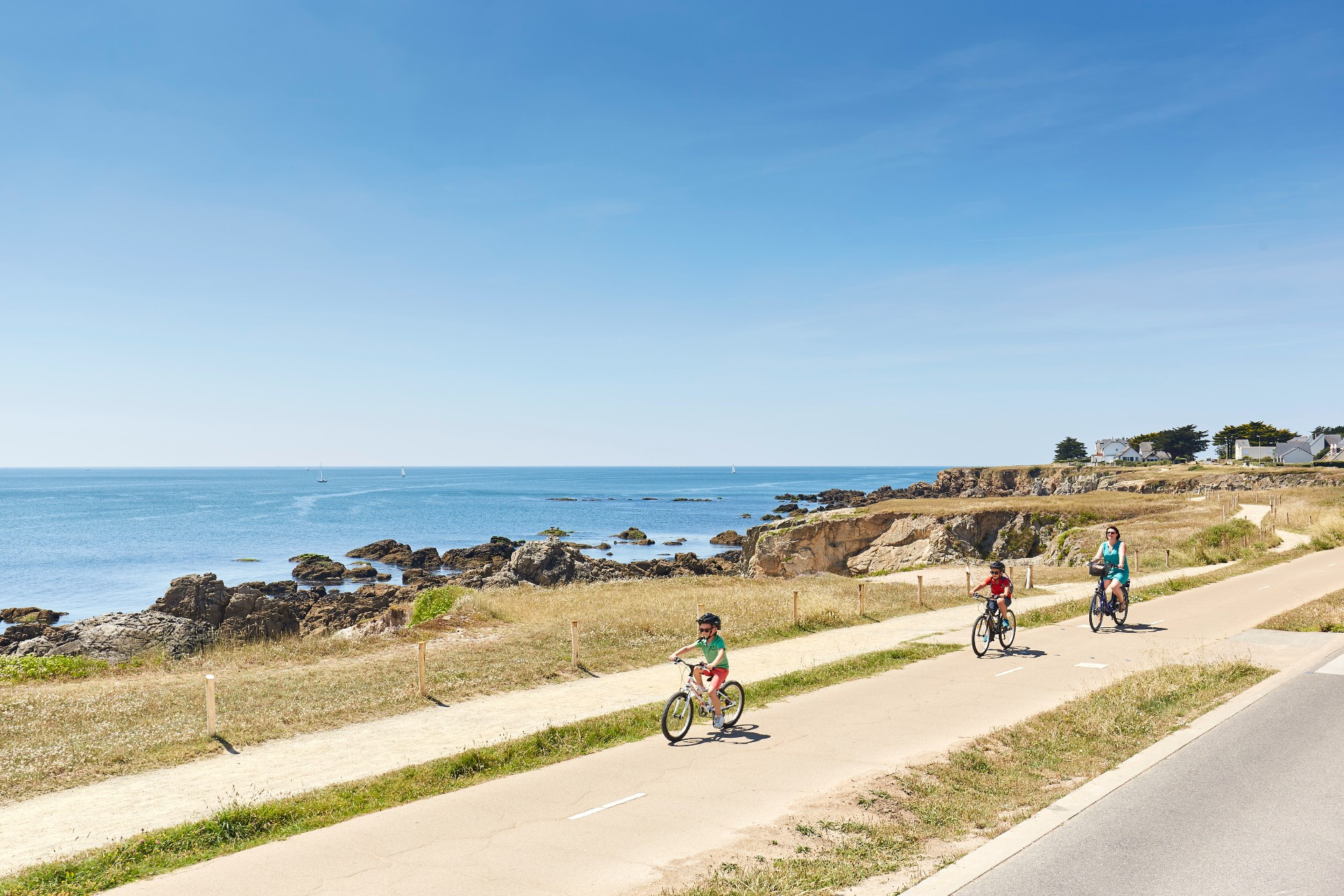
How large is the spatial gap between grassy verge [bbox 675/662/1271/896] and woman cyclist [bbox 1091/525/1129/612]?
7020 mm

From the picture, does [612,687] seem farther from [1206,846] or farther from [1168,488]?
[1168,488]

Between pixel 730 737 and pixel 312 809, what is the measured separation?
16.7ft

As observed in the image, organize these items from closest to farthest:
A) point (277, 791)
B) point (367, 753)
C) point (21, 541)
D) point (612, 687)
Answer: point (277, 791), point (367, 753), point (612, 687), point (21, 541)

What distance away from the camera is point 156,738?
11.3 metres

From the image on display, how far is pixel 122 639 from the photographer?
22.9 meters

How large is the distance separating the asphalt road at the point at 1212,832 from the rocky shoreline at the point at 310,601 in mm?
20977

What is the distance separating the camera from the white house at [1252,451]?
402 feet

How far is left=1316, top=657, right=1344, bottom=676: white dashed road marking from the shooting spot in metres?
13.4

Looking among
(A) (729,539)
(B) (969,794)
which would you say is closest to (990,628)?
(B) (969,794)

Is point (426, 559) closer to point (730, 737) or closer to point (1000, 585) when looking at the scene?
point (1000, 585)

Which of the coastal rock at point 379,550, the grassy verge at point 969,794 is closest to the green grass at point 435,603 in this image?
the grassy verge at point 969,794

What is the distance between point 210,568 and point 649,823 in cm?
6419

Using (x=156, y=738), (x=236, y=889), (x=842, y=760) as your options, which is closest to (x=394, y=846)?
(x=236, y=889)

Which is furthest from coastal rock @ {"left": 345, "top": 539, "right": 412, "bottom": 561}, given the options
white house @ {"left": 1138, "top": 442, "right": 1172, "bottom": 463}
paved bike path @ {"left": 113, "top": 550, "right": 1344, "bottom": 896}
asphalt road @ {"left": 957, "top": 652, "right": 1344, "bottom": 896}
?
white house @ {"left": 1138, "top": 442, "right": 1172, "bottom": 463}
